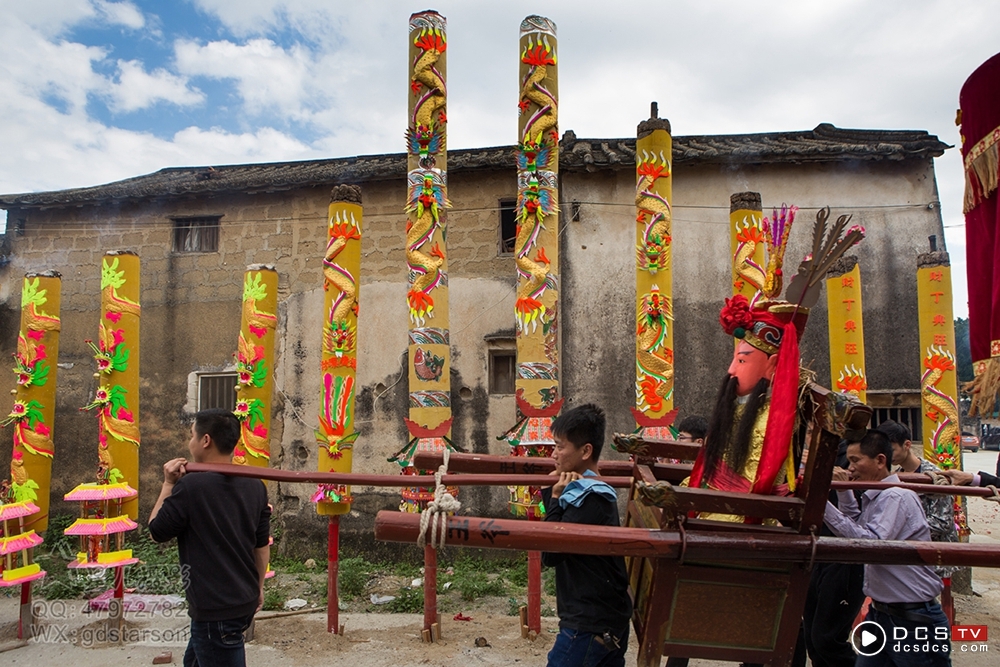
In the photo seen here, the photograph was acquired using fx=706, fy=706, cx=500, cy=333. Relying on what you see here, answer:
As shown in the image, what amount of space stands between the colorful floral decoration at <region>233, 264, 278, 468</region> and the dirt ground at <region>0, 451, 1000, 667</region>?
1.60m

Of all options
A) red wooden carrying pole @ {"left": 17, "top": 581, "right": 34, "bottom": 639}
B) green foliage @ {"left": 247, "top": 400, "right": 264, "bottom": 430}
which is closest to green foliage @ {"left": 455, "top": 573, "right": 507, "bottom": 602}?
green foliage @ {"left": 247, "top": 400, "right": 264, "bottom": 430}

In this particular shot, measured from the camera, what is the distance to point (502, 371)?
962 centimetres

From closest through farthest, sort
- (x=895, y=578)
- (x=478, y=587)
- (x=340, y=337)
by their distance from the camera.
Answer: (x=895, y=578) < (x=340, y=337) < (x=478, y=587)

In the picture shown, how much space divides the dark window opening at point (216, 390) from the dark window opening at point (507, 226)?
454 centimetres

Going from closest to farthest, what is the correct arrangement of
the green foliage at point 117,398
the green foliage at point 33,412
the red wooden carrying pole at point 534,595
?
the red wooden carrying pole at point 534,595 < the green foliage at point 117,398 < the green foliage at point 33,412

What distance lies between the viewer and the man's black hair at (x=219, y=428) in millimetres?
3322

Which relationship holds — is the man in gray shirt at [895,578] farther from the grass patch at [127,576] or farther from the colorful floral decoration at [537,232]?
the grass patch at [127,576]

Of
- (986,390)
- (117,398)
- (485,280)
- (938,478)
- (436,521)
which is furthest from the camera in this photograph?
(485,280)

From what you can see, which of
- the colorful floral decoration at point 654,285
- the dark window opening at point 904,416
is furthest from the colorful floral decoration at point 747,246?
the dark window opening at point 904,416

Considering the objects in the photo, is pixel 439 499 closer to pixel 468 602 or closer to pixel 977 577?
pixel 468 602

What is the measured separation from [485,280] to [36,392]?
17.9 feet

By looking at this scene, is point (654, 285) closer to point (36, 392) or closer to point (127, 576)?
point (127, 576)

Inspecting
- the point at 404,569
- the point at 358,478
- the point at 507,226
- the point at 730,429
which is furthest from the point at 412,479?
the point at 507,226

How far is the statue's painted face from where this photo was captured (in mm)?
3164
